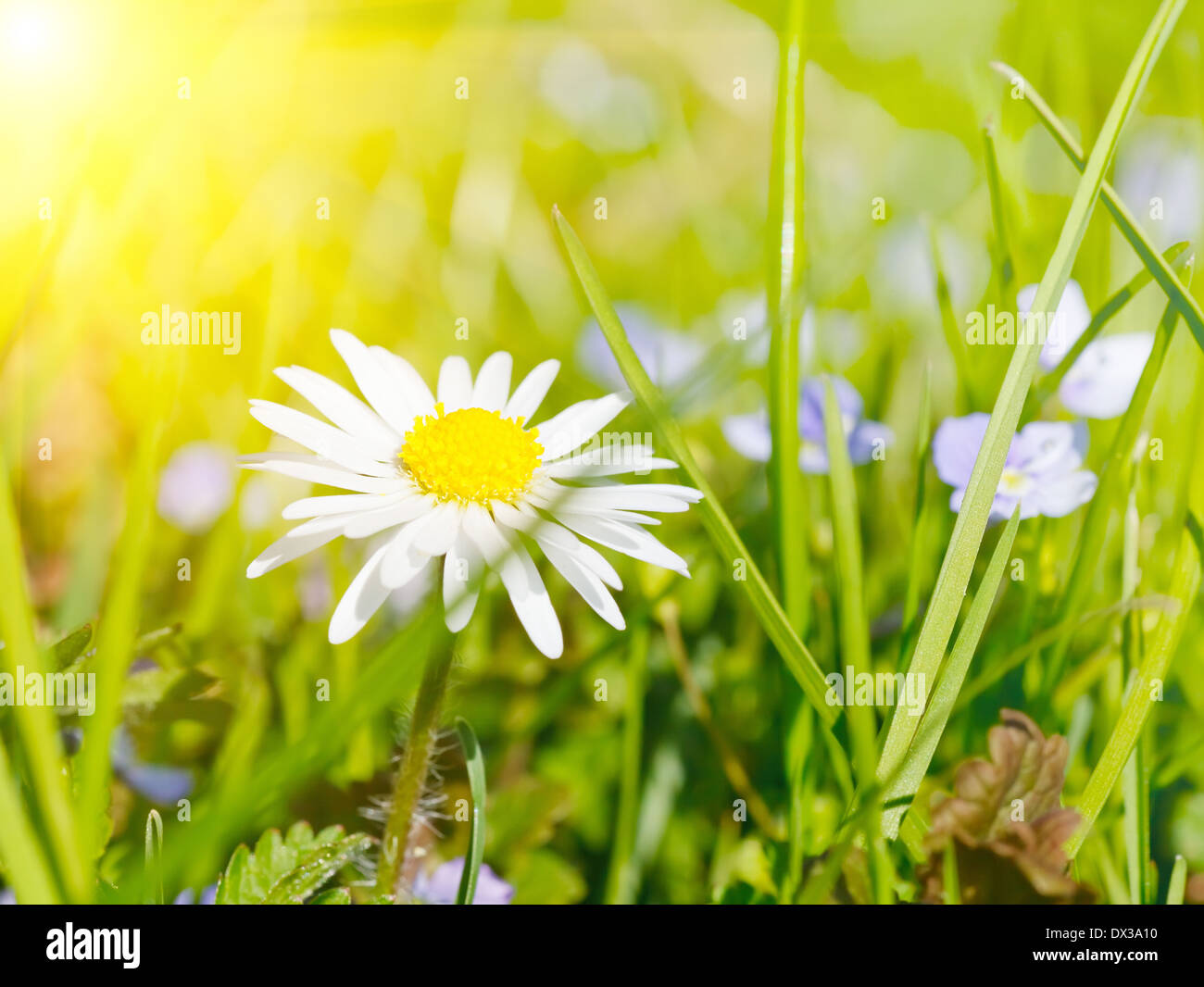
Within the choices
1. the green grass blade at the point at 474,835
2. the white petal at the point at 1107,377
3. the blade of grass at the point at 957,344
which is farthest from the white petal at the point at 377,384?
the white petal at the point at 1107,377

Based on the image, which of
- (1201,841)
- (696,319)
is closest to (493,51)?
(696,319)

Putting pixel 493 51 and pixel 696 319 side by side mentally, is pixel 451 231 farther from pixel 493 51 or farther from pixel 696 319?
pixel 696 319

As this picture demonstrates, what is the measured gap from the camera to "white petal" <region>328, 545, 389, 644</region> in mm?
478

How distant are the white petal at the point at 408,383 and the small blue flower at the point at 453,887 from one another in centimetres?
32

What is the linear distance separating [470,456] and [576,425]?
0.10m

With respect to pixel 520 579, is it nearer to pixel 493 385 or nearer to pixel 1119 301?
pixel 493 385

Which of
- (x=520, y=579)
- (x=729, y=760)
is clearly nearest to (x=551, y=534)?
(x=520, y=579)

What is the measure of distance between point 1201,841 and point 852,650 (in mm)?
387

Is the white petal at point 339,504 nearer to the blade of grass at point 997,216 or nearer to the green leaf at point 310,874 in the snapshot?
the green leaf at point 310,874

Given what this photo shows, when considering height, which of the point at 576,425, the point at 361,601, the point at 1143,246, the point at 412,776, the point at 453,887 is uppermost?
the point at 1143,246

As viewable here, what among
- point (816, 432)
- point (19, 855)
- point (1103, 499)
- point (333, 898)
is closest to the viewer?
point (19, 855)

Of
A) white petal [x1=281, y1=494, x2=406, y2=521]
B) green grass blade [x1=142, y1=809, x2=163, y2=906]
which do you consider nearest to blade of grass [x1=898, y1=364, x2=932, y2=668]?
white petal [x1=281, y1=494, x2=406, y2=521]

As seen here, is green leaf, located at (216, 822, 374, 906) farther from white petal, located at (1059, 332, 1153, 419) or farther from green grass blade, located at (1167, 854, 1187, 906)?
white petal, located at (1059, 332, 1153, 419)

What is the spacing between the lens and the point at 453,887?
0.66 m
